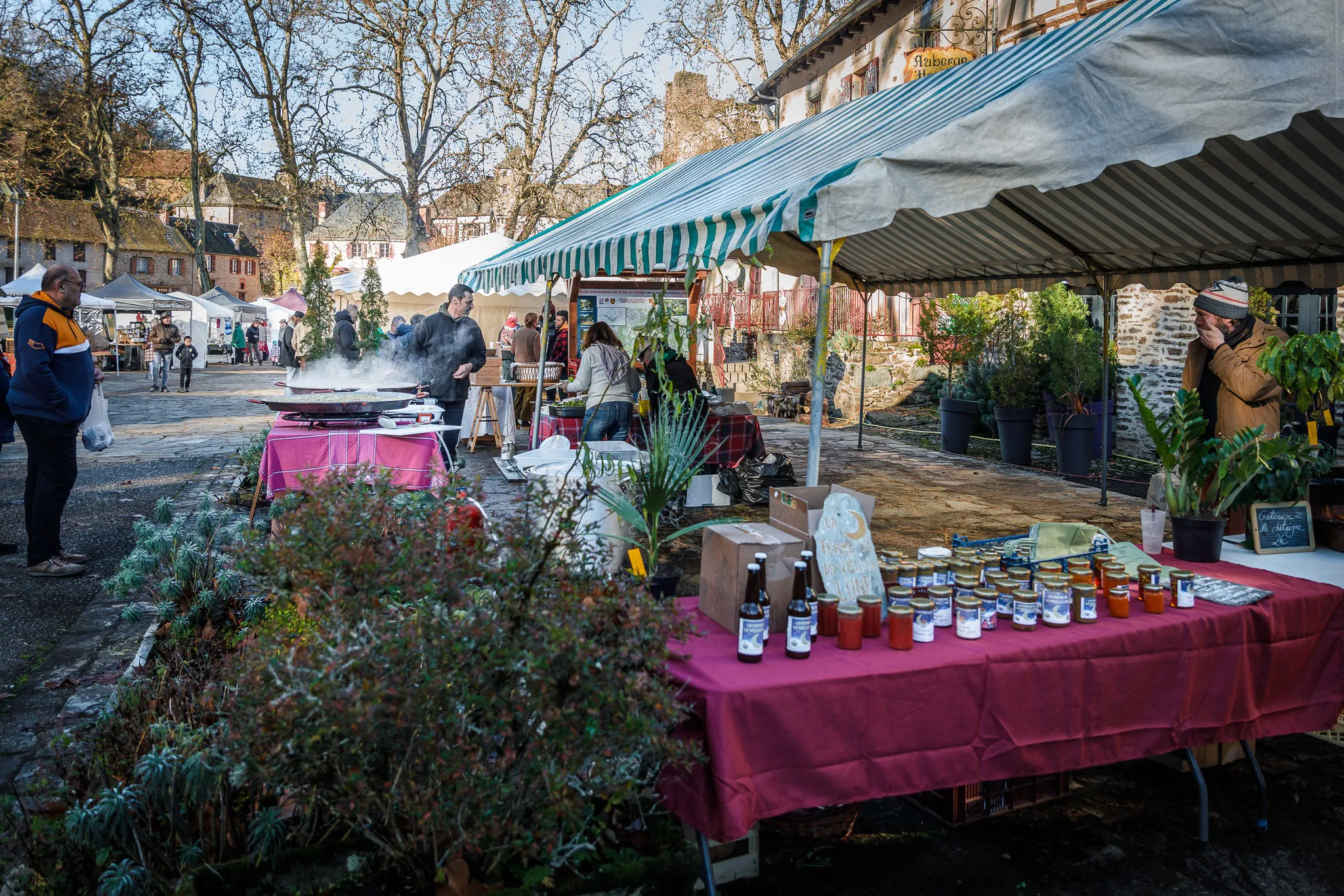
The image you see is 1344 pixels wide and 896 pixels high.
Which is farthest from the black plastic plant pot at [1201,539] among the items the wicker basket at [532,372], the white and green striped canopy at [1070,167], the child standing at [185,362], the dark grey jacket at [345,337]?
the child standing at [185,362]

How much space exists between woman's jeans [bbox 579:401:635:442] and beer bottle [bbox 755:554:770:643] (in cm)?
585

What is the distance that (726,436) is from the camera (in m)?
8.09

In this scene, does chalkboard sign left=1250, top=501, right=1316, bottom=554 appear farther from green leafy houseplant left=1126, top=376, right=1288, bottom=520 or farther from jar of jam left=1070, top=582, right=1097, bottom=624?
jar of jam left=1070, top=582, right=1097, bottom=624

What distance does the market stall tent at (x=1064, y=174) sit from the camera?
133 inches

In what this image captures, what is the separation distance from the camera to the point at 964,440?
502 inches

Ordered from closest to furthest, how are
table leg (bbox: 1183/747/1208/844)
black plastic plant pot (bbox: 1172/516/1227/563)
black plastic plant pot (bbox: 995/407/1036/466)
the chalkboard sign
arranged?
1. table leg (bbox: 1183/747/1208/844)
2. black plastic plant pot (bbox: 1172/516/1227/563)
3. the chalkboard sign
4. black plastic plant pot (bbox: 995/407/1036/466)

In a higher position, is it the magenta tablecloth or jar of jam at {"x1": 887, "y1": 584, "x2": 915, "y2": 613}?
jar of jam at {"x1": 887, "y1": 584, "x2": 915, "y2": 613}

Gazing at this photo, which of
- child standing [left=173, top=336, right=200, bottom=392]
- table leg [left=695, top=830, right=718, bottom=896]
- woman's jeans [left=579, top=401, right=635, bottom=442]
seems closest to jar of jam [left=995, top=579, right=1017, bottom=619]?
table leg [left=695, top=830, right=718, bottom=896]

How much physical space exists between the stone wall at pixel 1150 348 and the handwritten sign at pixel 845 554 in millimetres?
10255

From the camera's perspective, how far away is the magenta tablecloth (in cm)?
250

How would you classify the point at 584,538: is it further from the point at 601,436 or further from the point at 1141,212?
the point at 601,436

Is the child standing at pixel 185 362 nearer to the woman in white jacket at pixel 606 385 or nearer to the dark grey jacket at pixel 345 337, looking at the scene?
the dark grey jacket at pixel 345 337

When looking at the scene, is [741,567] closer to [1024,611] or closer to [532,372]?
[1024,611]

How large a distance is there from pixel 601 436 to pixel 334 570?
255 inches
